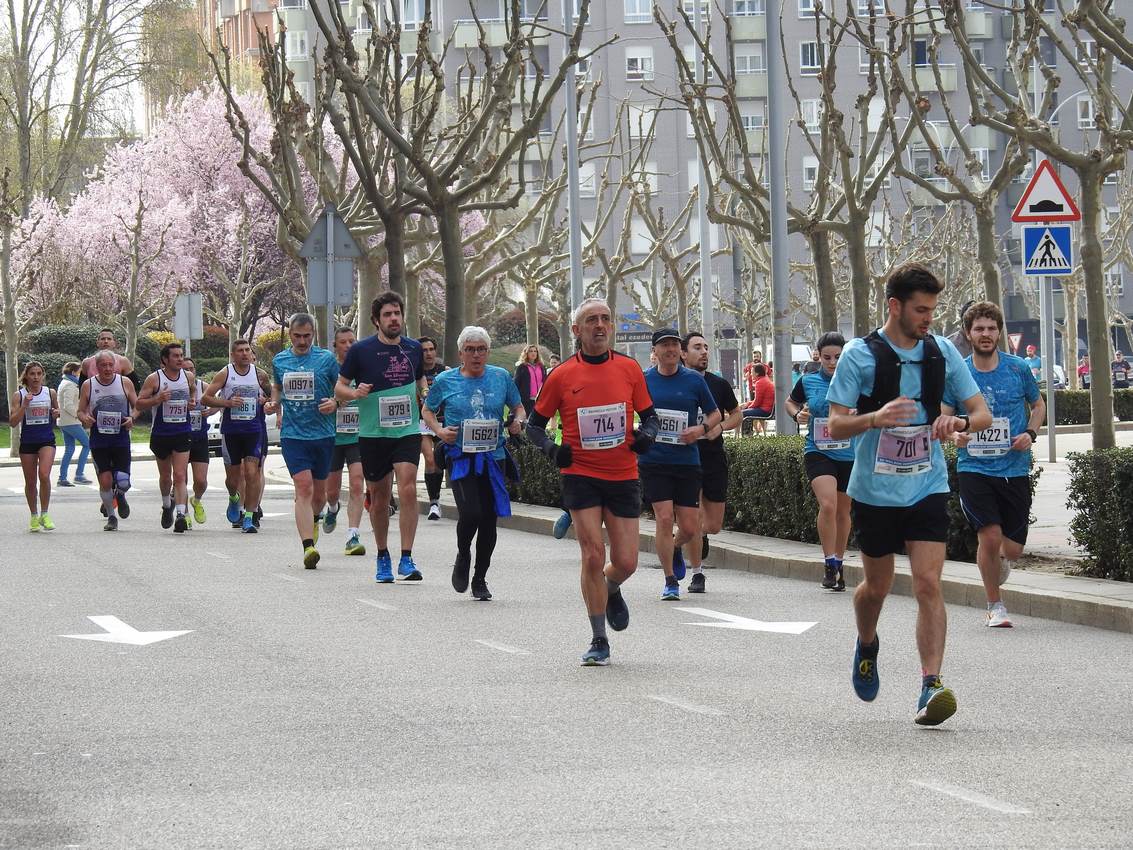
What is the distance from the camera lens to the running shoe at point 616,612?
10117 mm

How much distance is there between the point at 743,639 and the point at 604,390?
1.64m

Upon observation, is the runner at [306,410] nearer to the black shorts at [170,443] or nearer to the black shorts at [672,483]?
the black shorts at [672,483]

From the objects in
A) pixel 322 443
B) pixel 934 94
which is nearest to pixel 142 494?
pixel 322 443

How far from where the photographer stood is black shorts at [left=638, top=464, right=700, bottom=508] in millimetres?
13078

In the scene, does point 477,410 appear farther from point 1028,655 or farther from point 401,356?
point 1028,655

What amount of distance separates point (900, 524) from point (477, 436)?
5.45m

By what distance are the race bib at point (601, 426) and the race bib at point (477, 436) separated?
2974 millimetres

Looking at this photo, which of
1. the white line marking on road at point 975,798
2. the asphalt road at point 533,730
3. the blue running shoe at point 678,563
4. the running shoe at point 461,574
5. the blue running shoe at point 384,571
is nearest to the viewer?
the asphalt road at point 533,730

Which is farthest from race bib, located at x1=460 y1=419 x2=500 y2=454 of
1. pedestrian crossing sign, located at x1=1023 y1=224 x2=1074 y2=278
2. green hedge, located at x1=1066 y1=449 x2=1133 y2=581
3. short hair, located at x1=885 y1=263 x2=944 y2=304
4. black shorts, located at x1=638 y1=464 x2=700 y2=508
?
pedestrian crossing sign, located at x1=1023 y1=224 x2=1074 y2=278

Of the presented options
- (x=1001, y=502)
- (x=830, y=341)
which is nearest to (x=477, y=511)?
(x=830, y=341)

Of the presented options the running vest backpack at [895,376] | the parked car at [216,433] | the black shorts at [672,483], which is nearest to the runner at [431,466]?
the black shorts at [672,483]

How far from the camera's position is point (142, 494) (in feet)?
90.4

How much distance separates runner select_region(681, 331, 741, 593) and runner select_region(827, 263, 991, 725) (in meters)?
5.42

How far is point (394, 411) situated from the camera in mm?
14539
